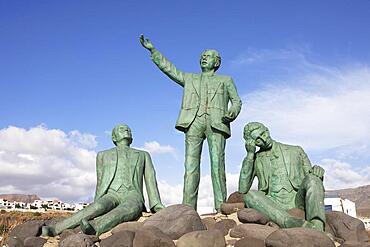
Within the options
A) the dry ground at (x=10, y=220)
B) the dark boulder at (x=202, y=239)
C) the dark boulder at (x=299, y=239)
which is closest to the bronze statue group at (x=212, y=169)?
the dark boulder at (x=299, y=239)

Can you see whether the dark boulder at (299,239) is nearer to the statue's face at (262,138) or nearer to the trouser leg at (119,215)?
the statue's face at (262,138)

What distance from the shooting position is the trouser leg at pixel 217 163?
809 centimetres

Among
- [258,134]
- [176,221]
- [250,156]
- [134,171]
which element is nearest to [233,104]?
[258,134]

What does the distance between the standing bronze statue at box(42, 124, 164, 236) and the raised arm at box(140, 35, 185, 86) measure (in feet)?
4.44

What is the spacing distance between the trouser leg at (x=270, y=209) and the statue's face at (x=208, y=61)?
8.57ft

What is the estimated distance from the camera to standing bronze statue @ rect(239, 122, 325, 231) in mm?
6633

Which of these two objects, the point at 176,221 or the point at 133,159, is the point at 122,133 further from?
the point at 176,221

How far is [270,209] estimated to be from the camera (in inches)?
258

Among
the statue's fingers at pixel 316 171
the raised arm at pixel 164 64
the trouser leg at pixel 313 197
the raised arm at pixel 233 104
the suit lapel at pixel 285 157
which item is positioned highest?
the raised arm at pixel 164 64

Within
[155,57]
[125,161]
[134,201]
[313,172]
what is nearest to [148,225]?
[134,201]

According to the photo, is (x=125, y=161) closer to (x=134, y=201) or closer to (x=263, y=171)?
(x=134, y=201)

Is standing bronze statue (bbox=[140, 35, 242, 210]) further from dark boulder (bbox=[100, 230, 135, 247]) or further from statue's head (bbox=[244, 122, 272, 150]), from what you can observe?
dark boulder (bbox=[100, 230, 135, 247])

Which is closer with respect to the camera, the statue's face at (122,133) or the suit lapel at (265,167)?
the suit lapel at (265,167)

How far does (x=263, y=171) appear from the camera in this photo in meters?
7.12
